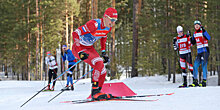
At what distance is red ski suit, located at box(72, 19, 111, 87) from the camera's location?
5707 mm

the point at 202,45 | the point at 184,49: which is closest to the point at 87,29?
the point at 202,45

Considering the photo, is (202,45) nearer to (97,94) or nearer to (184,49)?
(184,49)

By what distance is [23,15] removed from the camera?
1148 inches

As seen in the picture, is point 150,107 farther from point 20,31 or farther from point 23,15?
point 23,15

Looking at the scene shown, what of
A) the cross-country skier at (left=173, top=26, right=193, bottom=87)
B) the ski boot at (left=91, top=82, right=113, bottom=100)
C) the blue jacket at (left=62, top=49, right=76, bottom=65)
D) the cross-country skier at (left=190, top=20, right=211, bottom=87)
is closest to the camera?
the ski boot at (left=91, top=82, right=113, bottom=100)

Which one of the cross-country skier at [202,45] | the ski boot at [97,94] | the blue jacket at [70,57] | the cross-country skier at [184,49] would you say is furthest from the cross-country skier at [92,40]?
the blue jacket at [70,57]

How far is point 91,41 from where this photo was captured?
5883 mm

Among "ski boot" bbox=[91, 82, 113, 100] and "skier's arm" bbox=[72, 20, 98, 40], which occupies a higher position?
"skier's arm" bbox=[72, 20, 98, 40]

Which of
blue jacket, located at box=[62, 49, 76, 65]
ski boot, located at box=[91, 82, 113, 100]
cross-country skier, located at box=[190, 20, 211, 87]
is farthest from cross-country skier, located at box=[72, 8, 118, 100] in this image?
blue jacket, located at box=[62, 49, 76, 65]

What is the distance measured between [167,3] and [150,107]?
38.2 feet

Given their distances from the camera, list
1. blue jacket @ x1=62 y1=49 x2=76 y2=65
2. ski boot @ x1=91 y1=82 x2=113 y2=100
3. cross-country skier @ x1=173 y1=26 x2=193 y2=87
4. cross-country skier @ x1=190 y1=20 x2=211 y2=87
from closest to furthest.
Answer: ski boot @ x1=91 y1=82 x2=113 y2=100 < cross-country skier @ x1=190 y1=20 x2=211 y2=87 < cross-country skier @ x1=173 y1=26 x2=193 y2=87 < blue jacket @ x1=62 y1=49 x2=76 y2=65

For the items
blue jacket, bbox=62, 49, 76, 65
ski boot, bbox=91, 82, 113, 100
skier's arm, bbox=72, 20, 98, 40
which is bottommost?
ski boot, bbox=91, 82, 113, 100

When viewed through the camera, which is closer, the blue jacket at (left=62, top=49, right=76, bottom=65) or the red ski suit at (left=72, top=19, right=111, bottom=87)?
the red ski suit at (left=72, top=19, right=111, bottom=87)

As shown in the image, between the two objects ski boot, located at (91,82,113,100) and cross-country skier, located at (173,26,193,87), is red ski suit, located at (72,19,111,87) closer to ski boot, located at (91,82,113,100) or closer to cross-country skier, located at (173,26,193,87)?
ski boot, located at (91,82,113,100)
